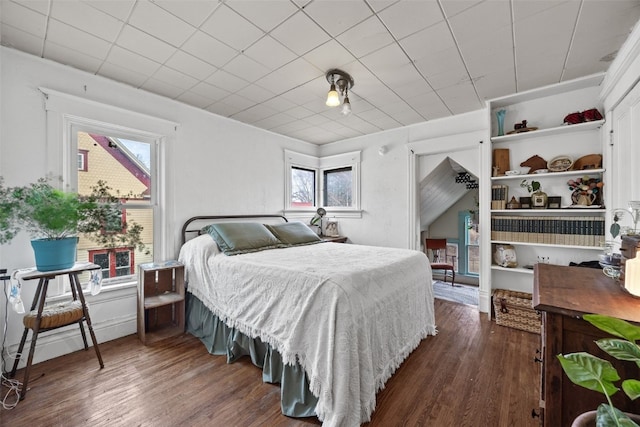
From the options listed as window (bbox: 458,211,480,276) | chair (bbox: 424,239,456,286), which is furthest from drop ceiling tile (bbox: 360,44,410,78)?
window (bbox: 458,211,480,276)

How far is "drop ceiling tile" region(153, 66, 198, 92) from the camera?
7.97 ft

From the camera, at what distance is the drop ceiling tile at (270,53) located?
2035 millimetres

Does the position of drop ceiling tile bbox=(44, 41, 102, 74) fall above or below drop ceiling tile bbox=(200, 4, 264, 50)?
below

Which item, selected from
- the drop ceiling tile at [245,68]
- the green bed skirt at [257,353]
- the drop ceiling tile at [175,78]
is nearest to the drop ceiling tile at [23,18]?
the drop ceiling tile at [175,78]

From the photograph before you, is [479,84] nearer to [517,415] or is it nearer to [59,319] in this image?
[517,415]

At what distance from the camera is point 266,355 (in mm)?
2014

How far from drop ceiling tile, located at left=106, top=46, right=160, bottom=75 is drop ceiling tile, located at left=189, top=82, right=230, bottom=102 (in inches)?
15.9

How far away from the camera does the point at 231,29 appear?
1.88 meters

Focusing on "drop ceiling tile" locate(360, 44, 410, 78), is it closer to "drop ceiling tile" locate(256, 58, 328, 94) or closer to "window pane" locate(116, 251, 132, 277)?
"drop ceiling tile" locate(256, 58, 328, 94)

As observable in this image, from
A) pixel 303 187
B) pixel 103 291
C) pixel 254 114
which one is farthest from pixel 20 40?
pixel 303 187

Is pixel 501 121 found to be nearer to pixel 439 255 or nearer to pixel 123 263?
pixel 439 255

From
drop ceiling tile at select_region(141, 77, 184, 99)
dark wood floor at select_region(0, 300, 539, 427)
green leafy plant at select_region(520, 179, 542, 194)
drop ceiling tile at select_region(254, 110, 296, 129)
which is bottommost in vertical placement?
dark wood floor at select_region(0, 300, 539, 427)

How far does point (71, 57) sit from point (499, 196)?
4.42 metres

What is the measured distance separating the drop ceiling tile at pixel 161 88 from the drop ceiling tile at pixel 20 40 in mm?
744
